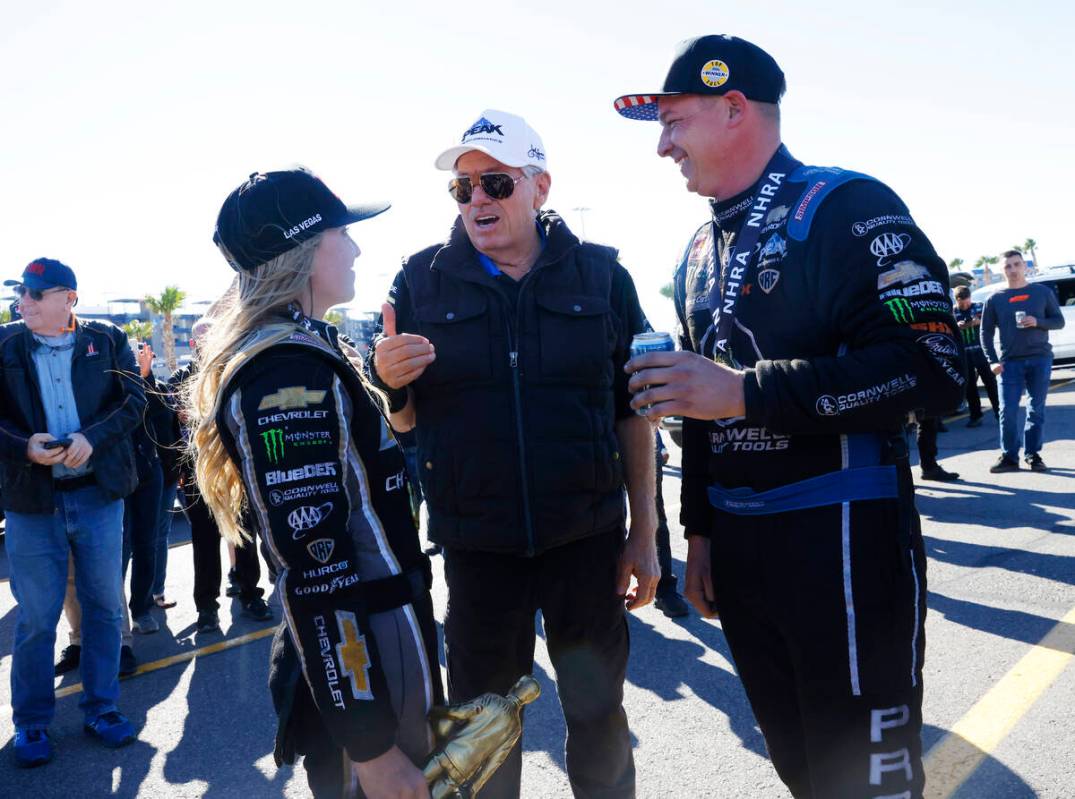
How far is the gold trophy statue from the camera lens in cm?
165

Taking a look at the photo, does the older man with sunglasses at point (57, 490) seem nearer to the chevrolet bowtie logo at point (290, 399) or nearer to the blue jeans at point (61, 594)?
the blue jeans at point (61, 594)

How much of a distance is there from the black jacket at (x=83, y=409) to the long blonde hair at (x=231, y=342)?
2.39 meters

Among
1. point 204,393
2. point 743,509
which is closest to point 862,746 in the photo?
point 743,509

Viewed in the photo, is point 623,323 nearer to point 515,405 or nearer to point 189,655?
point 515,405

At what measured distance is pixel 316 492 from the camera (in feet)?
5.20

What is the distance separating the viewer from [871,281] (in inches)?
67.7

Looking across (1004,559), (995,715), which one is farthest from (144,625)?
(1004,559)

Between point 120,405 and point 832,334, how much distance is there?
370 cm

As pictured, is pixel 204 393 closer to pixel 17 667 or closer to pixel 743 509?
pixel 743 509

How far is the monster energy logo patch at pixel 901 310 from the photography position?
1681mm

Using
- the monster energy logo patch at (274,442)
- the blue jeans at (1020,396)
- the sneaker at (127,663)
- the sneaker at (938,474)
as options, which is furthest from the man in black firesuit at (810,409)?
the blue jeans at (1020,396)

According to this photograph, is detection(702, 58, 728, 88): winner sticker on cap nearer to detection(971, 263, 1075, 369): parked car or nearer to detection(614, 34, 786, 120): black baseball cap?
detection(614, 34, 786, 120): black baseball cap

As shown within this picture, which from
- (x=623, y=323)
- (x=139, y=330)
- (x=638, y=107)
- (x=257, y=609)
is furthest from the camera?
(x=139, y=330)

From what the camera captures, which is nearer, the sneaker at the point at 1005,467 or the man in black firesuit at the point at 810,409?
the man in black firesuit at the point at 810,409
